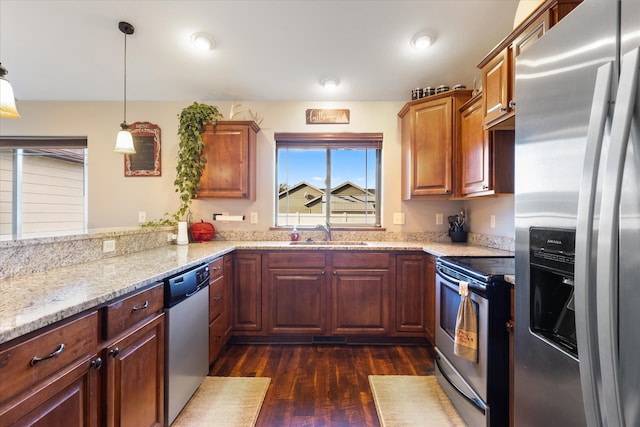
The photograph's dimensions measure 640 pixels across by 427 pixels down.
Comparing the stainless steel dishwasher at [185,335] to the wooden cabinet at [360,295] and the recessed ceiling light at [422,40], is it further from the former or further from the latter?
the recessed ceiling light at [422,40]

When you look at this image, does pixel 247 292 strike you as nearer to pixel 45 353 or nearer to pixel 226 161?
pixel 226 161

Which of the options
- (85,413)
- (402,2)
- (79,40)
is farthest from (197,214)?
(402,2)

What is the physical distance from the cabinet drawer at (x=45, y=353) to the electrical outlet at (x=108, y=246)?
3.31 ft

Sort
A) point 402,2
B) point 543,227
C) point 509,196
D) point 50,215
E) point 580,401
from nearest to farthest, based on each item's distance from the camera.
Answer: point 580,401 < point 543,227 < point 402,2 < point 509,196 < point 50,215

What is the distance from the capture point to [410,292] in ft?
8.34

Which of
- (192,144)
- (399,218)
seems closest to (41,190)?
(192,144)

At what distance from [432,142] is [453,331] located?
1.65 metres

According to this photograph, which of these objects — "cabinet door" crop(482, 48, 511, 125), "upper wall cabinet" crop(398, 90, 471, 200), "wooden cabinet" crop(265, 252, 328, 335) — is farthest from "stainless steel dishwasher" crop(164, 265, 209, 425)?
"cabinet door" crop(482, 48, 511, 125)

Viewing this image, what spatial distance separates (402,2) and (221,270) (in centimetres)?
253

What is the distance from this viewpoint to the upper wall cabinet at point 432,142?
8.12ft

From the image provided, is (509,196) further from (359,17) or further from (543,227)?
(359,17)

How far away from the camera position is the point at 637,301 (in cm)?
62

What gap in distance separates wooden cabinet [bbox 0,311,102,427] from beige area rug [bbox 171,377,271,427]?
0.77 metres

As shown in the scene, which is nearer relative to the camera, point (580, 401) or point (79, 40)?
point (580, 401)
